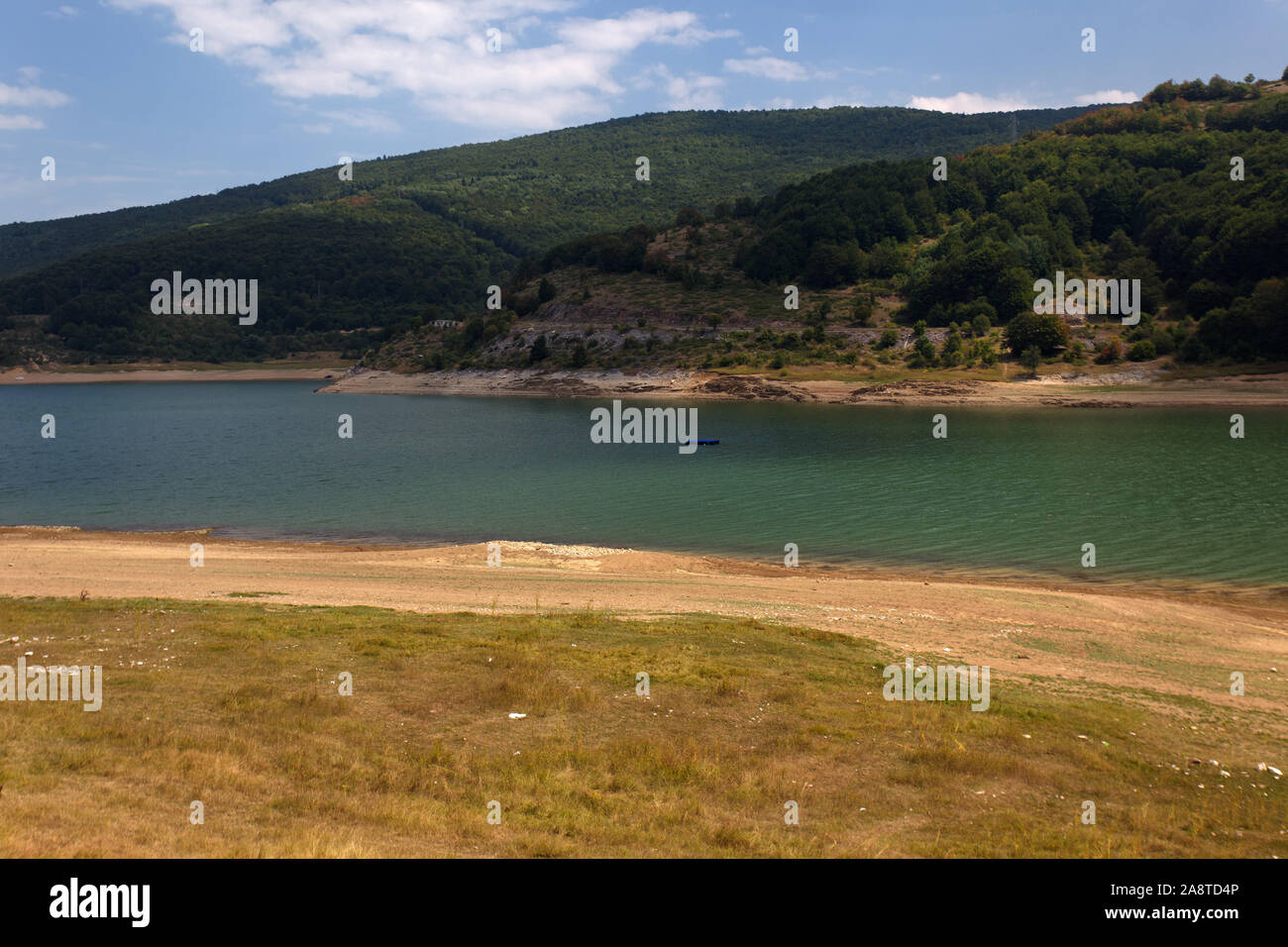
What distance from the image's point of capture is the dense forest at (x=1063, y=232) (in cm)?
8594

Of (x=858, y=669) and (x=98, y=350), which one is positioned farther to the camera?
(x=98, y=350)

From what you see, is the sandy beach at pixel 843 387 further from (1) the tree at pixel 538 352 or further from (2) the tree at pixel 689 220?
(2) the tree at pixel 689 220

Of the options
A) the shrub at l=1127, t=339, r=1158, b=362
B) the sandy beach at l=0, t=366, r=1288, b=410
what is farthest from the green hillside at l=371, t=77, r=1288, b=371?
the sandy beach at l=0, t=366, r=1288, b=410

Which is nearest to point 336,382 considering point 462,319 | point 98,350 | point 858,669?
point 462,319

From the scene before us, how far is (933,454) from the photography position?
4906 centimetres

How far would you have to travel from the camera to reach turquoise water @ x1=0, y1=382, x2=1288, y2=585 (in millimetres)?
29859

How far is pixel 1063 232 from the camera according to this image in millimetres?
108625

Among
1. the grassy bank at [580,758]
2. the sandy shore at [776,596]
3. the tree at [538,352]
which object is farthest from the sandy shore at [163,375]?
the grassy bank at [580,758]

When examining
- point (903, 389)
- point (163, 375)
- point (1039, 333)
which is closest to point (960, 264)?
point (1039, 333)

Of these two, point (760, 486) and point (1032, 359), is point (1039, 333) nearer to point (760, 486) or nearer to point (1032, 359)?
point (1032, 359)

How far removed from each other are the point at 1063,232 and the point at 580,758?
383 ft

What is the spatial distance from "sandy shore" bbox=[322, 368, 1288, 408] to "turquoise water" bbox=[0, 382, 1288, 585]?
4.43m
